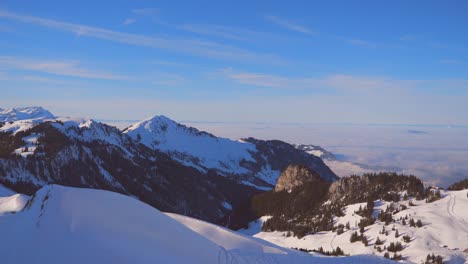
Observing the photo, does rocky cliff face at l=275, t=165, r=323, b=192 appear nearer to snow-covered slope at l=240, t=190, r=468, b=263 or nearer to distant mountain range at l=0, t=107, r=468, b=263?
distant mountain range at l=0, t=107, r=468, b=263

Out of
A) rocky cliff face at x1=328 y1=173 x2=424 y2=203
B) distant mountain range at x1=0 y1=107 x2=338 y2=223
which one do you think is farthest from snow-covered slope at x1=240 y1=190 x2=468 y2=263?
distant mountain range at x1=0 y1=107 x2=338 y2=223

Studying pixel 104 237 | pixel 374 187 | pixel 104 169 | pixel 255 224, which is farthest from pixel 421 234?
pixel 104 169

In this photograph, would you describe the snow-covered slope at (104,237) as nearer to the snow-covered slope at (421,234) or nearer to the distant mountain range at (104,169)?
the snow-covered slope at (421,234)

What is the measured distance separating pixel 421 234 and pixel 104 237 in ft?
82.4

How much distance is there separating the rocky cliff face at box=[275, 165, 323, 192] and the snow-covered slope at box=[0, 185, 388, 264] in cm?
5633

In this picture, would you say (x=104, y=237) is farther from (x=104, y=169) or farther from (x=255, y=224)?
(x=104, y=169)

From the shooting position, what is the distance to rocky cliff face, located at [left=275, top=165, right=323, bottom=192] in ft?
249

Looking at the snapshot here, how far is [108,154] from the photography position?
14738 cm

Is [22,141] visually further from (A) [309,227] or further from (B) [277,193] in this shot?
(A) [309,227]

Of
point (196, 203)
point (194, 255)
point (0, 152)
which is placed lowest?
point (196, 203)

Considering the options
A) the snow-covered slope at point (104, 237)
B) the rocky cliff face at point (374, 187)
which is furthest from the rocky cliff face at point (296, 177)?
the snow-covered slope at point (104, 237)

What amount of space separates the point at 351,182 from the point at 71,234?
153ft

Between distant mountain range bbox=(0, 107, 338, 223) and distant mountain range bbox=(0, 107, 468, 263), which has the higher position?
distant mountain range bbox=(0, 107, 468, 263)

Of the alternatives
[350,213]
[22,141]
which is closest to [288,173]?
[350,213]
